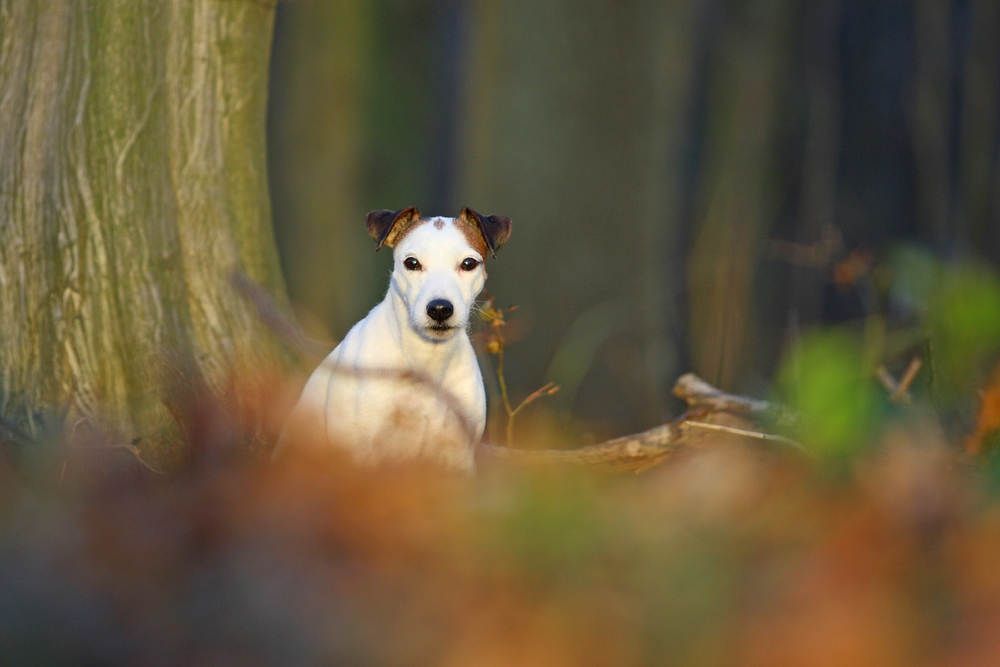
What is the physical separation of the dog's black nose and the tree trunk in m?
0.94

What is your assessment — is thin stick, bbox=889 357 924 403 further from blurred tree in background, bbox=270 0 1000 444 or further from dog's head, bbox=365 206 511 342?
dog's head, bbox=365 206 511 342

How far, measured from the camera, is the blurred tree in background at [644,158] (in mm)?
7648

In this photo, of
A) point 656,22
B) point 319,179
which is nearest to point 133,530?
point 656,22

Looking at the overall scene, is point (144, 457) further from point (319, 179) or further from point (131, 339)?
point (319, 179)

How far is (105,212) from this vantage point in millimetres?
3961

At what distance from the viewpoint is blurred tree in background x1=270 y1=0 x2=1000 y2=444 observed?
7.65 m

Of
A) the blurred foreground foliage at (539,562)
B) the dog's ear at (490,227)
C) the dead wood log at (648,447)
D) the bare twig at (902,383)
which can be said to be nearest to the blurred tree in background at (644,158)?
the bare twig at (902,383)

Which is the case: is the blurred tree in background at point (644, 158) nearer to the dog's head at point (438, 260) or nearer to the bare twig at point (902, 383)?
the bare twig at point (902, 383)

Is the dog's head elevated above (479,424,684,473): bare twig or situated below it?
above

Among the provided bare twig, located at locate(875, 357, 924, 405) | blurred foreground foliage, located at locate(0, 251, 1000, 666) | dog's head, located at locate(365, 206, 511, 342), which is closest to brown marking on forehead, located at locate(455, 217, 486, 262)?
dog's head, located at locate(365, 206, 511, 342)

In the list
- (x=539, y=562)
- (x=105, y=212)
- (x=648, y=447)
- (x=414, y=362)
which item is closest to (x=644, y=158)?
(x=648, y=447)

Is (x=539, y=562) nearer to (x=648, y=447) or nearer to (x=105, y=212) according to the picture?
(x=648, y=447)

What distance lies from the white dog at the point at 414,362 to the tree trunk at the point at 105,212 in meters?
0.48

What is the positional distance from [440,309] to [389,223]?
54cm
